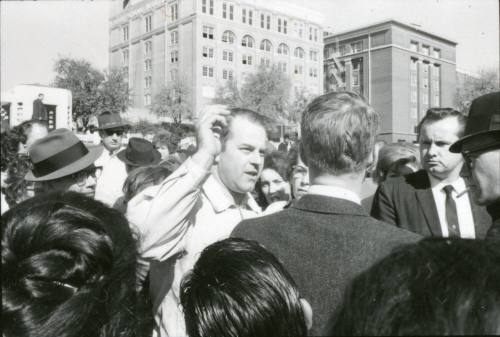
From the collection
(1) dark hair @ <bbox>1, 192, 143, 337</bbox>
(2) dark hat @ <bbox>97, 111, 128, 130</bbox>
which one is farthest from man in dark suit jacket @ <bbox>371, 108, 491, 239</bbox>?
(2) dark hat @ <bbox>97, 111, 128, 130</bbox>

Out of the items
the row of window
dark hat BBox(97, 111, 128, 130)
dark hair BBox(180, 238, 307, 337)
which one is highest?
the row of window

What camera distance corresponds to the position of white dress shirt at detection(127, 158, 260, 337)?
6.75 feet

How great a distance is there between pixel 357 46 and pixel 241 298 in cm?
6485

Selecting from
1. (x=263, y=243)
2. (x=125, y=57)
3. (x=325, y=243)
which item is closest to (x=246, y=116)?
(x=263, y=243)

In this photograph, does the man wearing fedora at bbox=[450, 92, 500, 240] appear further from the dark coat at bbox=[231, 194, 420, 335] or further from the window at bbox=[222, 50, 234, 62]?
the window at bbox=[222, 50, 234, 62]

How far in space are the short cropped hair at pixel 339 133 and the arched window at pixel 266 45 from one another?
5705 cm

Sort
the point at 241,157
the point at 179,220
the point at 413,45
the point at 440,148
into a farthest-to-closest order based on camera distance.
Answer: the point at 413,45 → the point at 440,148 → the point at 241,157 → the point at 179,220

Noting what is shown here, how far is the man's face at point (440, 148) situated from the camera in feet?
10.8

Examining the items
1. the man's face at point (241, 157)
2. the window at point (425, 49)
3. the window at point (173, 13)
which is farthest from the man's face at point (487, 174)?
the window at point (425, 49)

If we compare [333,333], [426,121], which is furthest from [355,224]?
[426,121]

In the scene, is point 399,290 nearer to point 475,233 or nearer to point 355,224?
point 355,224

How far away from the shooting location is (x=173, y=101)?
4916cm

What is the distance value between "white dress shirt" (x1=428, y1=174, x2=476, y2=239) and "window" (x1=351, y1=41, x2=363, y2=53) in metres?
61.0

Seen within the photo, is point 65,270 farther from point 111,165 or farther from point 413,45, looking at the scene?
point 413,45
